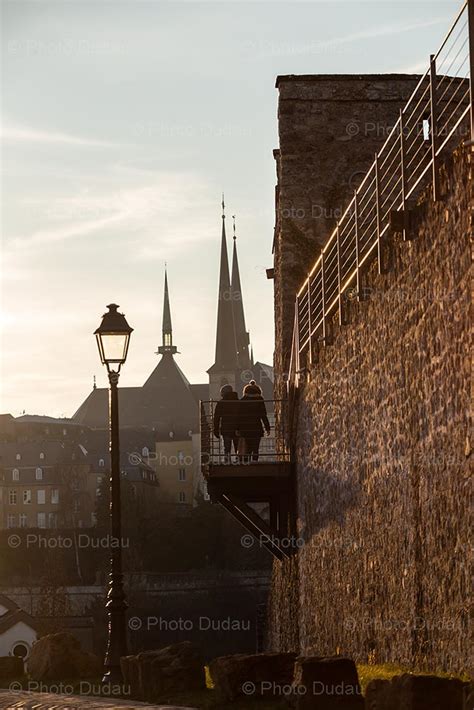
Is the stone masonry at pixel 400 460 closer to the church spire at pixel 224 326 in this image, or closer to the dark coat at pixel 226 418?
the dark coat at pixel 226 418

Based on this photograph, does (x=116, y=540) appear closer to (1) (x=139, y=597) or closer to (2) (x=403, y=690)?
(2) (x=403, y=690)

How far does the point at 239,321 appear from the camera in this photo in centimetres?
15388

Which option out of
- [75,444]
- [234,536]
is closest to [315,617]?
[234,536]

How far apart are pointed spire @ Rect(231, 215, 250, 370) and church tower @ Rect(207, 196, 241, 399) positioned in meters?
1.39

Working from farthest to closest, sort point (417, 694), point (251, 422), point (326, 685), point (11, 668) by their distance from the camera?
1. point (251, 422)
2. point (11, 668)
3. point (326, 685)
4. point (417, 694)

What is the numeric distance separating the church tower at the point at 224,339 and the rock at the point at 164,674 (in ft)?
434

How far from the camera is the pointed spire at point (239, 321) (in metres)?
150
